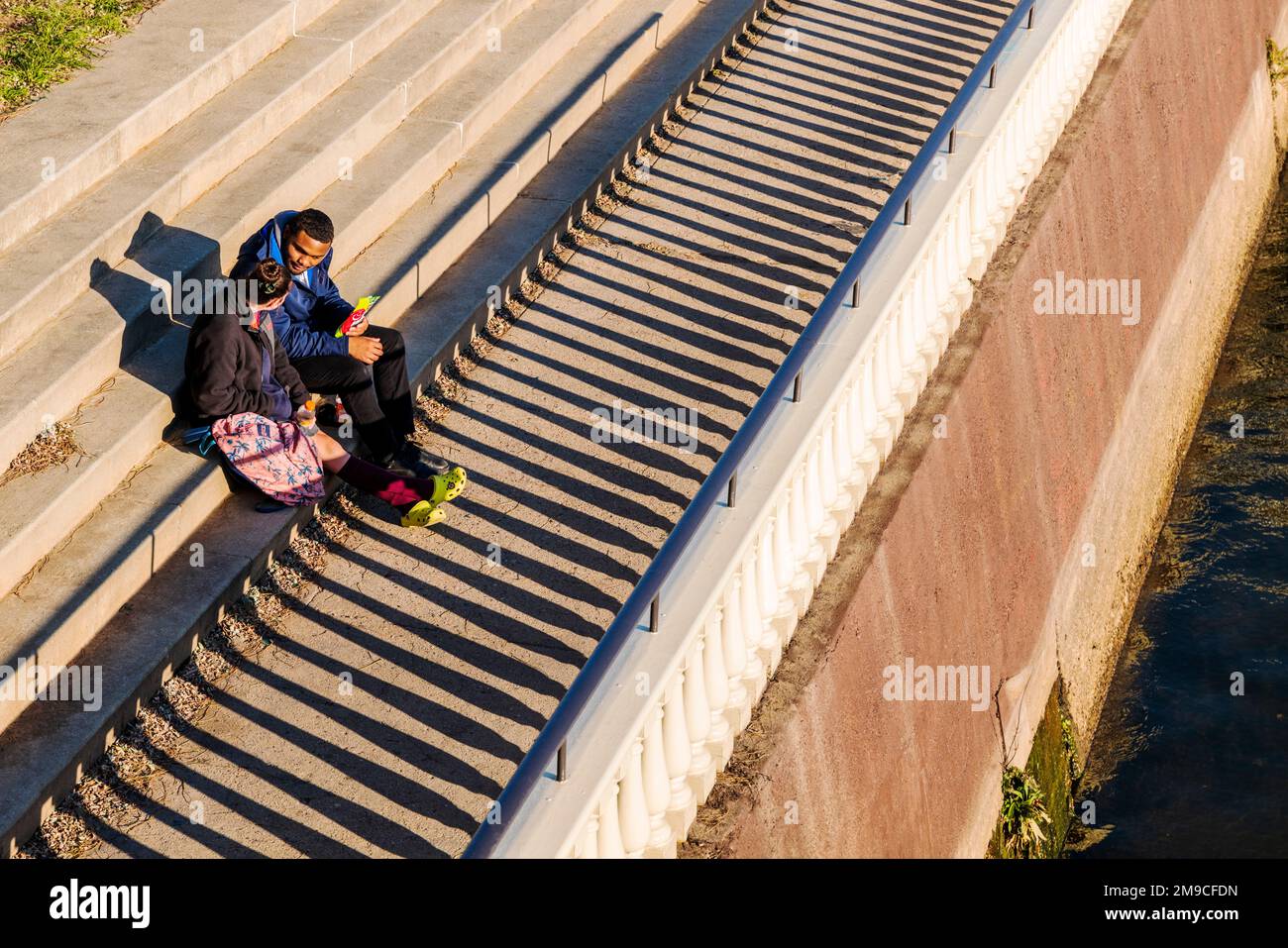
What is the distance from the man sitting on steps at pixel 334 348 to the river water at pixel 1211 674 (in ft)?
13.2

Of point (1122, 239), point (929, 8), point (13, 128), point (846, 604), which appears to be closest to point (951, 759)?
point (846, 604)

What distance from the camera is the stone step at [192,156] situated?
746 cm

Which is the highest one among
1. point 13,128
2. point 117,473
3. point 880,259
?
point 13,128

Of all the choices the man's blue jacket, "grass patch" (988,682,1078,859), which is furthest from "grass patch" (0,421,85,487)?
"grass patch" (988,682,1078,859)

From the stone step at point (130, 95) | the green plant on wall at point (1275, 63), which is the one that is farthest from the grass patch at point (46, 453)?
the green plant on wall at point (1275, 63)

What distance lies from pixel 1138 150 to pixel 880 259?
4757 mm

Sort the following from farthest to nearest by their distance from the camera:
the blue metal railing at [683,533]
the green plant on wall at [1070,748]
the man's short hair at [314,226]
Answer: the green plant on wall at [1070,748] → the man's short hair at [314,226] → the blue metal railing at [683,533]

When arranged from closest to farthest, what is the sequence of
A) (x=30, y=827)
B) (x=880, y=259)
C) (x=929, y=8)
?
(x=30, y=827) < (x=880, y=259) < (x=929, y=8)

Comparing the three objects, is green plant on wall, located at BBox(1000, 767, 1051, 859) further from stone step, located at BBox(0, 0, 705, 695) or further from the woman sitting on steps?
stone step, located at BBox(0, 0, 705, 695)

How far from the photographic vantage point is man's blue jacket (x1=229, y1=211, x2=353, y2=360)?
24.0 feet

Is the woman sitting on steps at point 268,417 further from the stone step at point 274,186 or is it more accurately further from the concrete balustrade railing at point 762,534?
the concrete balustrade railing at point 762,534
